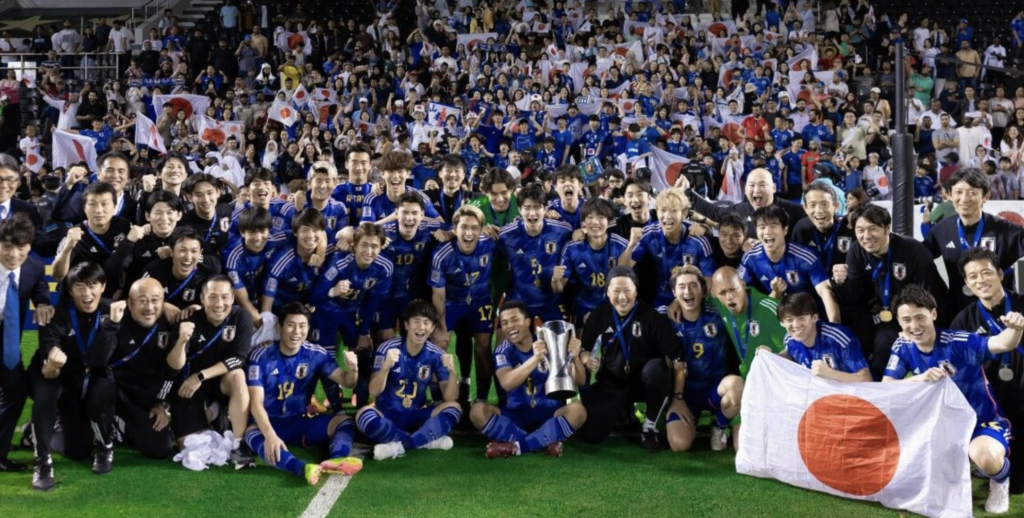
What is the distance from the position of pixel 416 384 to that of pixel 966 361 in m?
3.25

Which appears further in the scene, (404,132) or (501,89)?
(501,89)

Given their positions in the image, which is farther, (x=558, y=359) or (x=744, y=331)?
(x=744, y=331)

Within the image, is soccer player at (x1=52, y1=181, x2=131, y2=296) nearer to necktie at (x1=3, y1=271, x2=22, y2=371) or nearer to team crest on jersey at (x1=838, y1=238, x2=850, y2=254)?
necktie at (x1=3, y1=271, x2=22, y2=371)

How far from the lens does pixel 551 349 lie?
591 centimetres

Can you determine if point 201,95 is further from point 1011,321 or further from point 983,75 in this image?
point 1011,321

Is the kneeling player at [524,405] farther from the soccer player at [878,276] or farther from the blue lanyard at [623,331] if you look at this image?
the soccer player at [878,276]

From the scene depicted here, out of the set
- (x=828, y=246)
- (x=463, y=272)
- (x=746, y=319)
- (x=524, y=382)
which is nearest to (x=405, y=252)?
(x=463, y=272)

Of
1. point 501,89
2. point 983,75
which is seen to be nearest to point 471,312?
point 501,89

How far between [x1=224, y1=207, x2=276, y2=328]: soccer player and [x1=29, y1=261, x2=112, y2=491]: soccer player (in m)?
0.98

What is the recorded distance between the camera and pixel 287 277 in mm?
6855

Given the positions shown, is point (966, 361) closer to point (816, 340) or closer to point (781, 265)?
point (816, 340)

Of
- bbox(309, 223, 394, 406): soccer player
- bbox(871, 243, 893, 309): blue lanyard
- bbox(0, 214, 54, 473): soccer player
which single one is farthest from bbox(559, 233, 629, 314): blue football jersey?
bbox(0, 214, 54, 473): soccer player

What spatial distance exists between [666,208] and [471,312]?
165 cm

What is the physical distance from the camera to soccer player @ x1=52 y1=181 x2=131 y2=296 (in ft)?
21.0
